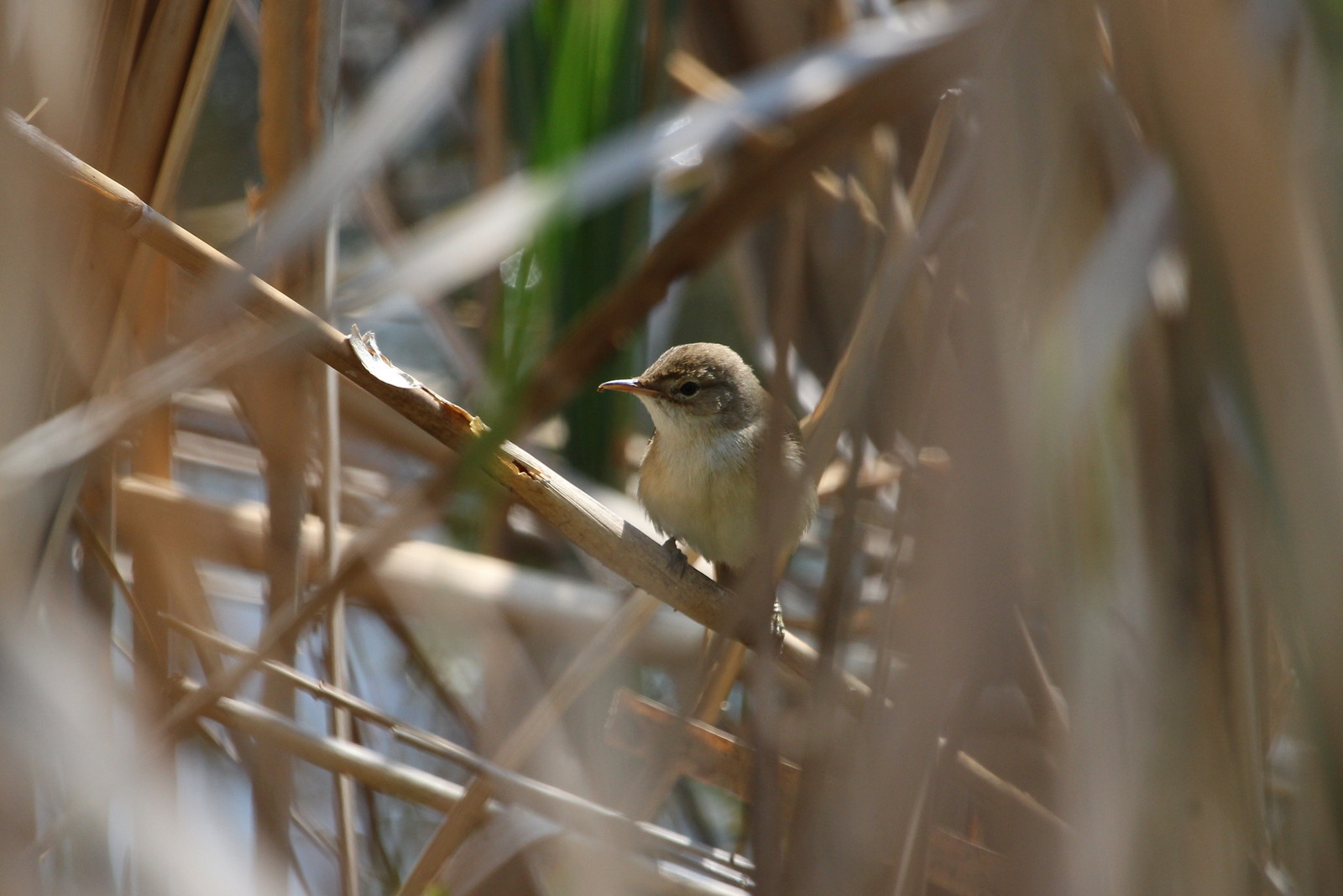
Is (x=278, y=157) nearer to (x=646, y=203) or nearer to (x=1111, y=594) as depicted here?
(x=646, y=203)

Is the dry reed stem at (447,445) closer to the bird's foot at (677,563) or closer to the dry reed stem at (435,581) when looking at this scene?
the bird's foot at (677,563)

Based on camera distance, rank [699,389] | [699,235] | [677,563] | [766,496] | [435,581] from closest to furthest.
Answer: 1. [699,235]
2. [766,496]
3. [677,563]
4. [435,581]
5. [699,389]

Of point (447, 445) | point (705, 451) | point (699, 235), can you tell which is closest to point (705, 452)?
point (705, 451)

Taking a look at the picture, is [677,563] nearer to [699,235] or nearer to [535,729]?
[535,729]

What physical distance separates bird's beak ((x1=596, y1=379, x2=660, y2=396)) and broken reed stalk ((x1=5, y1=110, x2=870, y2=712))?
0.81m

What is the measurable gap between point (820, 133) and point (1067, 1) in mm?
377

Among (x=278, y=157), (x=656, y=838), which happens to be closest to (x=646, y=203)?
(x=278, y=157)

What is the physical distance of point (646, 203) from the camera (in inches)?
109

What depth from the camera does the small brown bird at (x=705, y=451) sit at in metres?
2.75

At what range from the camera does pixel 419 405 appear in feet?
4.93

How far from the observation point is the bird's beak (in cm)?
266

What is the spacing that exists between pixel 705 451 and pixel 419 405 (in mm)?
1407

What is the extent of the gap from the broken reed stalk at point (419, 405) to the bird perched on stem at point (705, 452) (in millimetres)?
819

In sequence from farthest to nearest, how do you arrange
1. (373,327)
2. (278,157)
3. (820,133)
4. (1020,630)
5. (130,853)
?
1. (373,327)
2. (278,157)
3. (130,853)
4. (1020,630)
5. (820,133)
